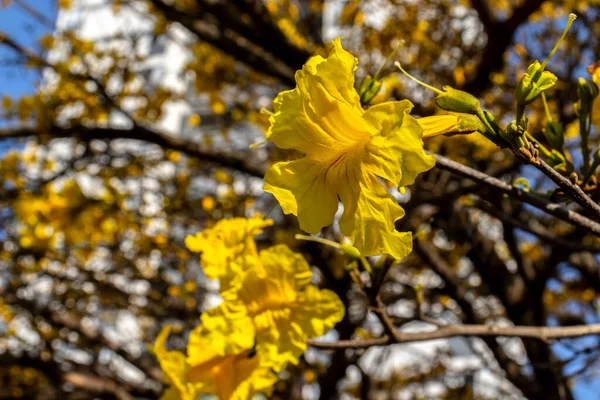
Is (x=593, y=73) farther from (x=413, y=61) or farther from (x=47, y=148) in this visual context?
(x=47, y=148)

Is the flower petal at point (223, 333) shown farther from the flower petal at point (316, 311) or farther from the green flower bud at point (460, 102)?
the green flower bud at point (460, 102)

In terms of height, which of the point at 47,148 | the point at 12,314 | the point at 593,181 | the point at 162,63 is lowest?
the point at 593,181

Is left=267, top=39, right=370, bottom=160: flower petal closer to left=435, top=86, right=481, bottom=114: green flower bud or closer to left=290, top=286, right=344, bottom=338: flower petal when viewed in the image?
left=435, top=86, right=481, bottom=114: green flower bud

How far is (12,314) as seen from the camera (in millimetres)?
5586

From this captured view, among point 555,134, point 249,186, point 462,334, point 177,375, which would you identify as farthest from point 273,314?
point 249,186

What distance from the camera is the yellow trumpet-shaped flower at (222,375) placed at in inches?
67.1

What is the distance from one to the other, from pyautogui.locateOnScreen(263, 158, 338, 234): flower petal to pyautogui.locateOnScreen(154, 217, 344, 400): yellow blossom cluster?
61 centimetres

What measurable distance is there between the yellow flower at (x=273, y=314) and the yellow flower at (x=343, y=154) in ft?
1.99

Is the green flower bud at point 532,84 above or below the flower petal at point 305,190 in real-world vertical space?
above

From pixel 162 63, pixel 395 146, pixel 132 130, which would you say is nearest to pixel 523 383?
pixel 395 146

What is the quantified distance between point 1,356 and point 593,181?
4.23 meters

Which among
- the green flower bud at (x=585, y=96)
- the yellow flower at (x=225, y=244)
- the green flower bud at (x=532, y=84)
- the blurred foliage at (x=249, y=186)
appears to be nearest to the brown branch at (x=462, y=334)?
the yellow flower at (x=225, y=244)

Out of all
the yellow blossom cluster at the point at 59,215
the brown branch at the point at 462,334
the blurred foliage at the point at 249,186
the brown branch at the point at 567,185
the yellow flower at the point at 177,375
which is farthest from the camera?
the yellow blossom cluster at the point at 59,215

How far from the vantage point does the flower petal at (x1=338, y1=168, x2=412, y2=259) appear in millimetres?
1134
